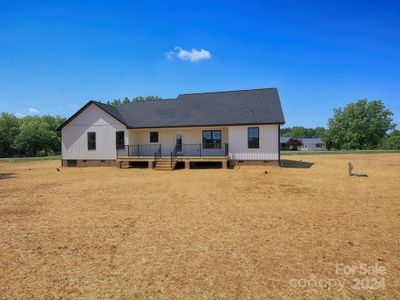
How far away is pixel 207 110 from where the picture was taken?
2028cm

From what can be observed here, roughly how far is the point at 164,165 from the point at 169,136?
12.7ft

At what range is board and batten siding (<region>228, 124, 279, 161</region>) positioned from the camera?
56.2ft

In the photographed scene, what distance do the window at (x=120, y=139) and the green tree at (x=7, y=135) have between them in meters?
53.1

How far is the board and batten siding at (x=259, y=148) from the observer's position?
17125 mm

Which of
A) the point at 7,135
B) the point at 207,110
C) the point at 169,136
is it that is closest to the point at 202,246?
the point at 169,136

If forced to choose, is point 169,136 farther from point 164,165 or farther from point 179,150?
point 164,165

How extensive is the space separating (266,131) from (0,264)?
15909 millimetres

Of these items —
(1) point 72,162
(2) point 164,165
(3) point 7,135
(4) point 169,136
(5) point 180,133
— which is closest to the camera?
(2) point 164,165

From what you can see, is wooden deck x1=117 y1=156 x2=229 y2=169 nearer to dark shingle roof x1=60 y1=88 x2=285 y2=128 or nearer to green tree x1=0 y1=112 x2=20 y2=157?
dark shingle roof x1=60 y1=88 x2=285 y2=128

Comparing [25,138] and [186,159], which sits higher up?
A: [25,138]

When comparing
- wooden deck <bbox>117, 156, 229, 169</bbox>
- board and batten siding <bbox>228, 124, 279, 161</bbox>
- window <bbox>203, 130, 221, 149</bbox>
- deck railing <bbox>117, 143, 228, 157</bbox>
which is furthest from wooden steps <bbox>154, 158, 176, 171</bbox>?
board and batten siding <bbox>228, 124, 279, 161</bbox>

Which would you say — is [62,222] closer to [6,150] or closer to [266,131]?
[266,131]

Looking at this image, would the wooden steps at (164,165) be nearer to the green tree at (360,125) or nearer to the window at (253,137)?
the window at (253,137)

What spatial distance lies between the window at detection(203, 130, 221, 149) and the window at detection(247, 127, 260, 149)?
254 centimetres
